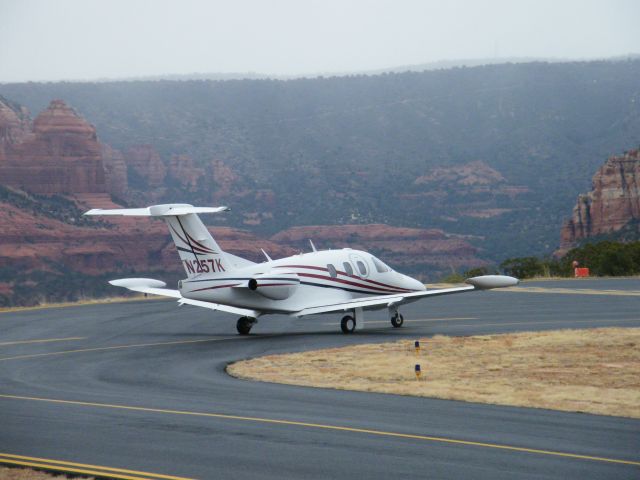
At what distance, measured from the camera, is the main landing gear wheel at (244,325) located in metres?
31.7

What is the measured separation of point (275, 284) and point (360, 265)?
3792 mm

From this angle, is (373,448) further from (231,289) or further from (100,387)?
(231,289)

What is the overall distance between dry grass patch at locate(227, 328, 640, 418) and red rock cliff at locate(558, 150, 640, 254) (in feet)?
278

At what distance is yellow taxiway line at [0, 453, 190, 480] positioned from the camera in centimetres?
1266

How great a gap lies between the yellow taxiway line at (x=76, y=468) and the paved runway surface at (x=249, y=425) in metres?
0.22

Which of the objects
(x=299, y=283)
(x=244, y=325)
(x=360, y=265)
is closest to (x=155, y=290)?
(x=244, y=325)

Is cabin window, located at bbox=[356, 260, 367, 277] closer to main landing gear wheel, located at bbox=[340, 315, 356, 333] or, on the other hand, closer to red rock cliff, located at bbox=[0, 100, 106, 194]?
main landing gear wheel, located at bbox=[340, 315, 356, 333]

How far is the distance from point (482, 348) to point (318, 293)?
6.42 metres

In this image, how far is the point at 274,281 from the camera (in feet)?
99.8

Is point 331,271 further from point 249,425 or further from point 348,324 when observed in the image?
point 249,425

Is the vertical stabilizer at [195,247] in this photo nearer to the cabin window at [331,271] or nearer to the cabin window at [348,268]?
the cabin window at [331,271]

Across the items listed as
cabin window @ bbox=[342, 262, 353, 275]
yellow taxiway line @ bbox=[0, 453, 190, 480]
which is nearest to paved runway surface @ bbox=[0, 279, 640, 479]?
yellow taxiway line @ bbox=[0, 453, 190, 480]


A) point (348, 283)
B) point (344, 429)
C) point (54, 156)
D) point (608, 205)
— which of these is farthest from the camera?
point (54, 156)

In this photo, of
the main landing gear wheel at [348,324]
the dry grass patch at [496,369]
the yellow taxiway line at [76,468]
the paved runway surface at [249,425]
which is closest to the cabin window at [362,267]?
the main landing gear wheel at [348,324]
